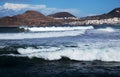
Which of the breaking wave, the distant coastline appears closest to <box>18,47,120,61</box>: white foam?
the breaking wave

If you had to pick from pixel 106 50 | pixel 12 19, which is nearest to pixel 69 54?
pixel 106 50

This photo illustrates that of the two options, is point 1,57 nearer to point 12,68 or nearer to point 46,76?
point 12,68

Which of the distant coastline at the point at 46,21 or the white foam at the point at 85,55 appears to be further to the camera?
the distant coastline at the point at 46,21

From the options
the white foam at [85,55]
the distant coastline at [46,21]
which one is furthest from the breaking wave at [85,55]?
the distant coastline at [46,21]

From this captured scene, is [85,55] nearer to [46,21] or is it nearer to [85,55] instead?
[85,55]

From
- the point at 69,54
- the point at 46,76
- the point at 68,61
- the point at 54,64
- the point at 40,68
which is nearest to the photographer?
the point at 46,76

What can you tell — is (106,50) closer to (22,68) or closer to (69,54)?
(69,54)

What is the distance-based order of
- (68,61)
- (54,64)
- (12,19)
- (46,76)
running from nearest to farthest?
1. (46,76)
2. (54,64)
3. (68,61)
4. (12,19)

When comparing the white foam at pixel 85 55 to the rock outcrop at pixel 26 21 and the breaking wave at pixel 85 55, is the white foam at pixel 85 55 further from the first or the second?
the rock outcrop at pixel 26 21

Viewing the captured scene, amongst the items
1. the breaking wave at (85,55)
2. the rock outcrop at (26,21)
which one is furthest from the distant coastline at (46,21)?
the breaking wave at (85,55)

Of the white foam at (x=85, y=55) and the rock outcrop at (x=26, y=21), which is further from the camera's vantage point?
the rock outcrop at (x=26, y=21)

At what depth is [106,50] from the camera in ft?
49.2

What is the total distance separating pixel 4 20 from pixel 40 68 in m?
122

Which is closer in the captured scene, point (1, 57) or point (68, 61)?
point (68, 61)
